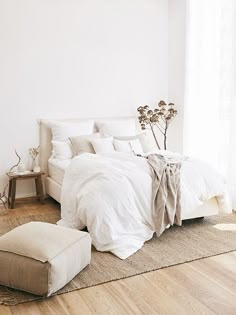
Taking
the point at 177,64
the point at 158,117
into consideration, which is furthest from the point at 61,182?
the point at 177,64

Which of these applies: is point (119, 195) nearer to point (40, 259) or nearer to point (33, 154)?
point (40, 259)

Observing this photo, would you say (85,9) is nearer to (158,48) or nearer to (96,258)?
(158,48)

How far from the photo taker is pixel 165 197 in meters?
3.72

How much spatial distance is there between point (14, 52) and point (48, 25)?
1.93ft

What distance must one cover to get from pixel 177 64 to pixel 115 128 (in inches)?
56.2

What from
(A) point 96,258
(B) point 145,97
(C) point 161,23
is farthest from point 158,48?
(A) point 96,258

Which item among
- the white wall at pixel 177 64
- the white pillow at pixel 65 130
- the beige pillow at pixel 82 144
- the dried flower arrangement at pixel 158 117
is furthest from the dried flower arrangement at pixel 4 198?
the white wall at pixel 177 64

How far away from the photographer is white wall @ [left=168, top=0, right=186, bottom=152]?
5.72 m

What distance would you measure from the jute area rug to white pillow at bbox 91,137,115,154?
1029 mm

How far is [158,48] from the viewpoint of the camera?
6016 mm

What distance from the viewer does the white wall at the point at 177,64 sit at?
5719 millimetres

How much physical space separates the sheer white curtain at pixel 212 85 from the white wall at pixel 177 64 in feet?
0.40

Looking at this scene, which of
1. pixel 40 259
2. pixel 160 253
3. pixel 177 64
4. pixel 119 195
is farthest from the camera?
pixel 177 64

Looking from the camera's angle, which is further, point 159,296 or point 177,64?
point 177,64
